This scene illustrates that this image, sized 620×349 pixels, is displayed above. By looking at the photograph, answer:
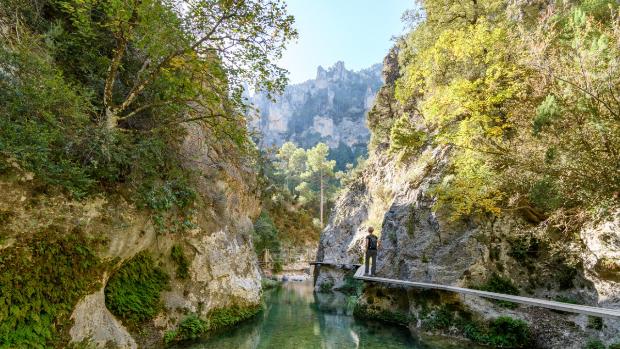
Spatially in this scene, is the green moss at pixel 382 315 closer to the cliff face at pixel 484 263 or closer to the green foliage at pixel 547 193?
the cliff face at pixel 484 263

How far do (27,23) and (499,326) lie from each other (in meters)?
15.0

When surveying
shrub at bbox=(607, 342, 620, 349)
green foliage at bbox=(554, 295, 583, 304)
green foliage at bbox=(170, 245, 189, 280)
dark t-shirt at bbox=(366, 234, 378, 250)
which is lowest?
shrub at bbox=(607, 342, 620, 349)

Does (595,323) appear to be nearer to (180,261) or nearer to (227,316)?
(227,316)

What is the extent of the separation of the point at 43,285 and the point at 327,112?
115042 mm

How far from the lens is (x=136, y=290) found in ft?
28.1

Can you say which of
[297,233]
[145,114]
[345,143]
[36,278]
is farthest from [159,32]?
[345,143]

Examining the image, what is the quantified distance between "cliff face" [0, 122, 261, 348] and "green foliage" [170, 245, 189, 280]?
0.09m

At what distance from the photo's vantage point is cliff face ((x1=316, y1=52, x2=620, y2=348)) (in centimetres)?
811

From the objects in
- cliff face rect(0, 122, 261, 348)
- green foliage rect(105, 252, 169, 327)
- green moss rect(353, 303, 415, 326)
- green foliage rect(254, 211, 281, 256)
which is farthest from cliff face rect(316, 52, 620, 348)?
green foliage rect(254, 211, 281, 256)

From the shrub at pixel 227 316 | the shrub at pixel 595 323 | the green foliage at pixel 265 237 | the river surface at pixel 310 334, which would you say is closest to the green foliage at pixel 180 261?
the shrub at pixel 227 316

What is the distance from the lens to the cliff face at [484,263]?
8.11 metres

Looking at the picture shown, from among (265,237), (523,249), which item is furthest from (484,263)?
(265,237)

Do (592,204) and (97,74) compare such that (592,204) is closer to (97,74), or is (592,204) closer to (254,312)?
(254,312)

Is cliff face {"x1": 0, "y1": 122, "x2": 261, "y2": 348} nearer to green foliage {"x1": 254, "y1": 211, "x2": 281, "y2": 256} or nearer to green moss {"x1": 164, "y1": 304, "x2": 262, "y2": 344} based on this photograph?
green moss {"x1": 164, "y1": 304, "x2": 262, "y2": 344}
